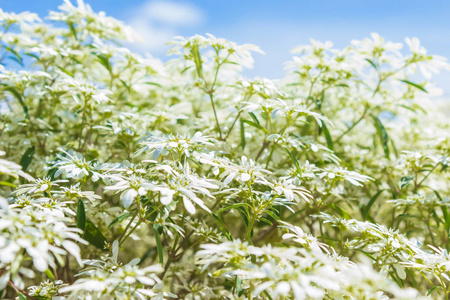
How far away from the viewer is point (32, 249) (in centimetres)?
92

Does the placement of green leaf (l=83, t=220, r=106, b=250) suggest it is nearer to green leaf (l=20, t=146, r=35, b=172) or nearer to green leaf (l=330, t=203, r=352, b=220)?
green leaf (l=20, t=146, r=35, b=172)

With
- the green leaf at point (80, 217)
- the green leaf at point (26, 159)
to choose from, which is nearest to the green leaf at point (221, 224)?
the green leaf at point (80, 217)

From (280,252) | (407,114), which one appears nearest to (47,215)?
(280,252)

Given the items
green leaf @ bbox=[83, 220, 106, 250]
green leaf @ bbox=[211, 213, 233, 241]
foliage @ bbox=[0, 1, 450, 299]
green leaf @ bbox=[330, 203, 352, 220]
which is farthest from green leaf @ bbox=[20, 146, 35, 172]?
green leaf @ bbox=[330, 203, 352, 220]

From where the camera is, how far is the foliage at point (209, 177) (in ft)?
3.61

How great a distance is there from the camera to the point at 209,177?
78.0 inches

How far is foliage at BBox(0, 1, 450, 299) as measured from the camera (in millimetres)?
1100

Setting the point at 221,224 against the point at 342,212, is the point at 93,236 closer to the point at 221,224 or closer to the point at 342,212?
the point at 221,224

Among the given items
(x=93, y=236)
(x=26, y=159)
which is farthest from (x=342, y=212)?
(x=26, y=159)

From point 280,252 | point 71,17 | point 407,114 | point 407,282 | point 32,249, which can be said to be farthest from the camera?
point 407,114

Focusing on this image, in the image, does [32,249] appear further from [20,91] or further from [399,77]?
[399,77]

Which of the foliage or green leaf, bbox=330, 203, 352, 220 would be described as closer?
the foliage

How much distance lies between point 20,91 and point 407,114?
321 cm

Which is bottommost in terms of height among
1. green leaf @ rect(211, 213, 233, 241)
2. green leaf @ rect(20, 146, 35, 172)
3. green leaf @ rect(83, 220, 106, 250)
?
green leaf @ rect(83, 220, 106, 250)
